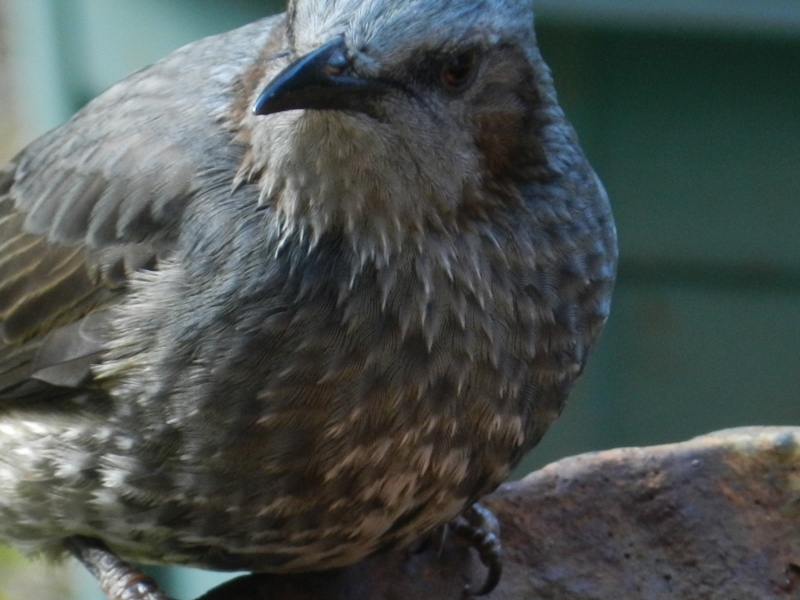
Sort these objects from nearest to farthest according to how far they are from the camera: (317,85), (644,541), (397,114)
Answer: (317,85) → (397,114) → (644,541)

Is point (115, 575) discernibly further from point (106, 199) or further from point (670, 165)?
point (670, 165)

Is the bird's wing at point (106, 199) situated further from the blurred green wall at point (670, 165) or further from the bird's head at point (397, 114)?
the blurred green wall at point (670, 165)

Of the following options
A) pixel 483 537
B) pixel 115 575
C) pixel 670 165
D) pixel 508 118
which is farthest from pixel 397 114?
pixel 670 165

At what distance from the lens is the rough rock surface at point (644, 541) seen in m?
2.49

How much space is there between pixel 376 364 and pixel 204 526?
411 mm

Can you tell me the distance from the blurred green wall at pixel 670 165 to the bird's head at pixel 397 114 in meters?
0.87

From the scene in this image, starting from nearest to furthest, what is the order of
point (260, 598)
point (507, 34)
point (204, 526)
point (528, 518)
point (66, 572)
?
point (507, 34) < point (204, 526) < point (260, 598) < point (528, 518) < point (66, 572)

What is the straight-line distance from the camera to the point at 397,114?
1936 mm

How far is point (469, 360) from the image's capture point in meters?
2.16

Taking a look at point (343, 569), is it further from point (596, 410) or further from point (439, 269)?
point (596, 410)

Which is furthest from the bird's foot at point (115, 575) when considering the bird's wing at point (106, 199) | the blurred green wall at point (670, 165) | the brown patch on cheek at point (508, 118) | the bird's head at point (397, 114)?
the blurred green wall at point (670, 165)

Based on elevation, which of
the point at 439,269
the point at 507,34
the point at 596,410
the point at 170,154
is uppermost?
the point at 507,34

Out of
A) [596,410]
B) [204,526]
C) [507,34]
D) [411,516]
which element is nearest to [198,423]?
[204,526]

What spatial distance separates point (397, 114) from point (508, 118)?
269mm
